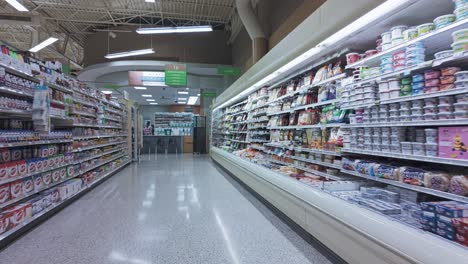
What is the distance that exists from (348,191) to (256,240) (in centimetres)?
113

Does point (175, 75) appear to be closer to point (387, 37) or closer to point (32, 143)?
point (32, 143)

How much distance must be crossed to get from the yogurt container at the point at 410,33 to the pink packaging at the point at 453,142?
73cm

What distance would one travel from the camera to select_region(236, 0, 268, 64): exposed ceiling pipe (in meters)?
6.85

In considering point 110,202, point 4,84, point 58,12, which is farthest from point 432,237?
point 58,12

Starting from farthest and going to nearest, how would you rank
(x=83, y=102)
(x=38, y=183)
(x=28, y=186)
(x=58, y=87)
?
(x=83, y=102), (x=58, y=87), (x=38, y=183), (x=28, y=186)

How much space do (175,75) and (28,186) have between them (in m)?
7.50

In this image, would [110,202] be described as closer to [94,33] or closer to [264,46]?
[264,46]

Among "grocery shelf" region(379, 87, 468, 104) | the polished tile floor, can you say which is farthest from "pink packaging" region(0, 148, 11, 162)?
"grocery shelf" region(379, 87, 468, 104)

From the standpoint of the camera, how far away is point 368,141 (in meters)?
2.47

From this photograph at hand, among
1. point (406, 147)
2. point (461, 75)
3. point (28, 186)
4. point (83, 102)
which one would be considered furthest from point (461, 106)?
point (83, 102)

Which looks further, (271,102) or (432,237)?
(271,102)

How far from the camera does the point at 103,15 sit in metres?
10.9

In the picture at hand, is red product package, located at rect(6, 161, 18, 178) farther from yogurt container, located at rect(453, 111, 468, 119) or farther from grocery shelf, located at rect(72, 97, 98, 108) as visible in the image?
yogurt container, located at rect(453, 111, 468, 119)

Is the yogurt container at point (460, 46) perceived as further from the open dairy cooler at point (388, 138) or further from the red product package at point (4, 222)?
the red product package at point (4, 222)
